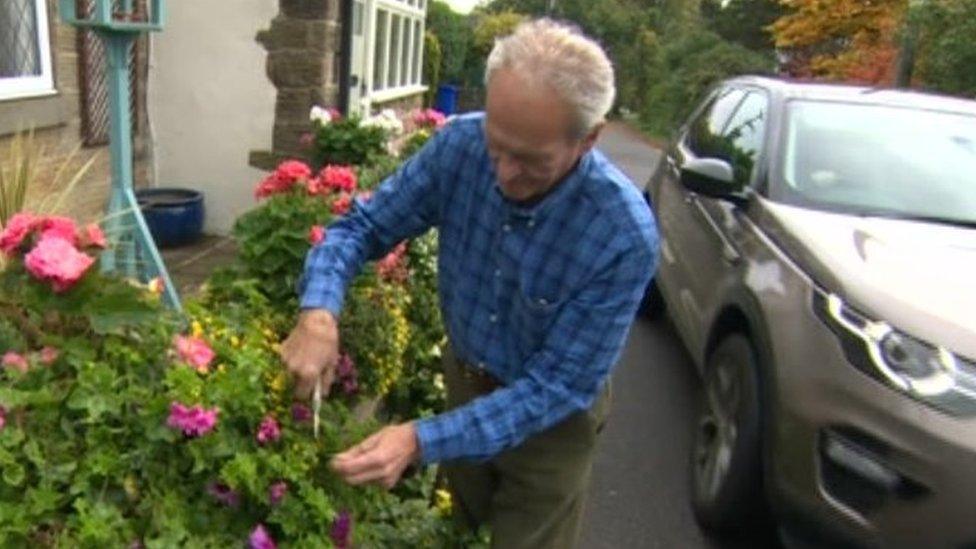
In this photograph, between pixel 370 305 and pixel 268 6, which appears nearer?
pixel 370 305

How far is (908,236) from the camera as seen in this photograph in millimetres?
3262

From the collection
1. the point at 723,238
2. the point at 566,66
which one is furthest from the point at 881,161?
the point at 566,66

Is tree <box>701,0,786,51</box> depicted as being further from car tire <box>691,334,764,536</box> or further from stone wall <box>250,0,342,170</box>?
car tire <box>691,334,764,536</box>

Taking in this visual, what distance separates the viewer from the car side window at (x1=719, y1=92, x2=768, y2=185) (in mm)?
3934

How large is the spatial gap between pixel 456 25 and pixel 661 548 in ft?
64.5

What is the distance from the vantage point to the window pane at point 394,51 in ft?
29.6

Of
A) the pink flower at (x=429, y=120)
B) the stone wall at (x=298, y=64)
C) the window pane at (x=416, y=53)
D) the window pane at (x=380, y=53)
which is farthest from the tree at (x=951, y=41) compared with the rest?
the stone wall at (x=298, y=64)

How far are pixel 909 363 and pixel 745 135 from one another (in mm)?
2015

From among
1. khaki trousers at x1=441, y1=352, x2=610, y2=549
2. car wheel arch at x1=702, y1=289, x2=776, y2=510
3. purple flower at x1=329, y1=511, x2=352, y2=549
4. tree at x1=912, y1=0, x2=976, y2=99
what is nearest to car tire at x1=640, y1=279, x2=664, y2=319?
car wheel arch at x1=702, y1=289, x2=776, y2=510

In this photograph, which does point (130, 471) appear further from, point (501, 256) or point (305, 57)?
point (305, 57)

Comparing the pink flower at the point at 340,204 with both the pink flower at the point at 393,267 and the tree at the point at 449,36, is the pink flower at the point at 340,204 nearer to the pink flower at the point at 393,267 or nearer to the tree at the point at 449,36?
the pink flower at the point at 393,267

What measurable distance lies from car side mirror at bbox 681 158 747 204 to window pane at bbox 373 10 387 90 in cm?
509

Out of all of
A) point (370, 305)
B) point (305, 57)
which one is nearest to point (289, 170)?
point (370, 305)

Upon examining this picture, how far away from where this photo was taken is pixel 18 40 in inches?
178
